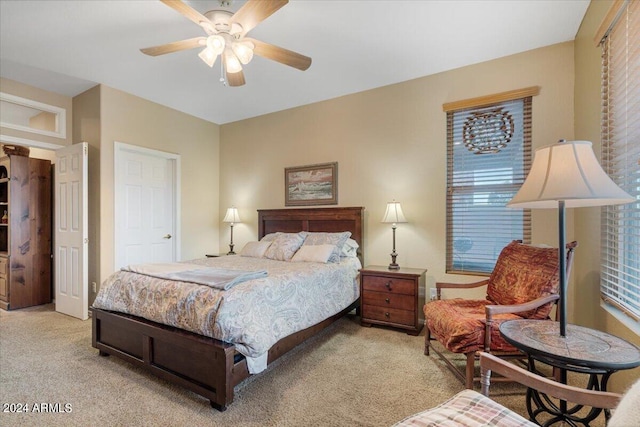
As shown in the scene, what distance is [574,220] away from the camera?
8.78 feet

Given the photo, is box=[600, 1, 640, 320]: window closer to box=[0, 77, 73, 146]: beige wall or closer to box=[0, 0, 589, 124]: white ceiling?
box=[0, 0, 589, 124]: white ceiling

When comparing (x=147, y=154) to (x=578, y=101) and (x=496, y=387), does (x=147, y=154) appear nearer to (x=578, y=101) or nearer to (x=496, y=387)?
(x=496, y=387)

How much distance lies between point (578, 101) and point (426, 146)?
1338 millimetres

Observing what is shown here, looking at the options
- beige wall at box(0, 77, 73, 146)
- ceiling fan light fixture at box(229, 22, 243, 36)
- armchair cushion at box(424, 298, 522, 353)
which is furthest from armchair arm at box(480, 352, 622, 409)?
beige wall at box(0, 77, 73, 146)

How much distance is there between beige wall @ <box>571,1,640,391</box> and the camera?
2176 mm

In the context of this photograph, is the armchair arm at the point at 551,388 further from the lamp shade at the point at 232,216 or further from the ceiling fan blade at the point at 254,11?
the lamp shade at the point at 232,216

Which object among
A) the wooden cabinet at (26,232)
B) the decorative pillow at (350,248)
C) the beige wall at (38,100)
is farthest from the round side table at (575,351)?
the wooden cabinet at (26,232)

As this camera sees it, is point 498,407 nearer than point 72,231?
Yes

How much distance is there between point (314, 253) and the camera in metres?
3.32

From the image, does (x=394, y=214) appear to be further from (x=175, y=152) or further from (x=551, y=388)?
(x=175, y=152)

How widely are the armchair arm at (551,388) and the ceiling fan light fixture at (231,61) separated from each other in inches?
96.2

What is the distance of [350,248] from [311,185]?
111cm

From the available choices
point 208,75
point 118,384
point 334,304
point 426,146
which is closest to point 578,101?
point 426,146

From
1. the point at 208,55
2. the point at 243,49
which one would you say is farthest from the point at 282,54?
the point at 208,55
